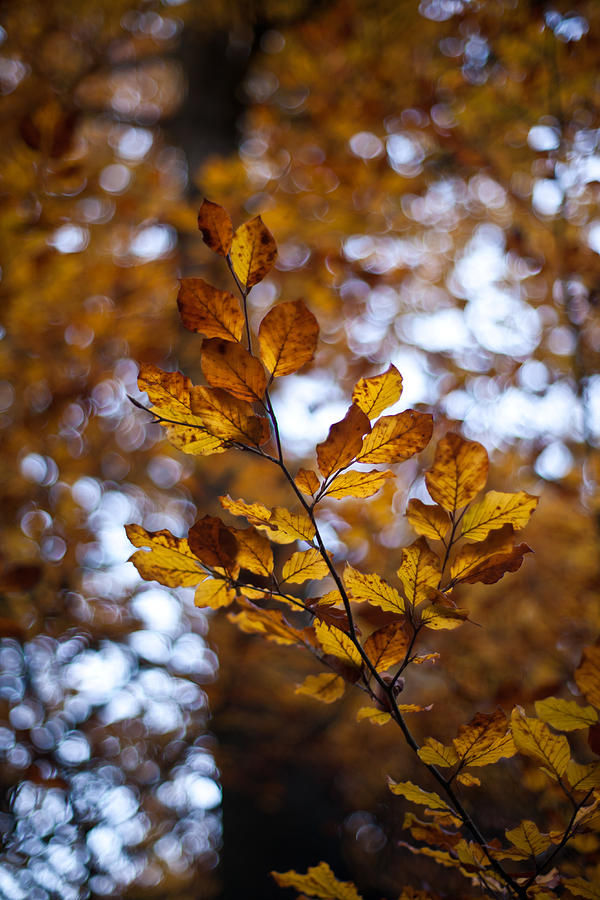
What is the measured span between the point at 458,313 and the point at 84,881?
3.05 meters

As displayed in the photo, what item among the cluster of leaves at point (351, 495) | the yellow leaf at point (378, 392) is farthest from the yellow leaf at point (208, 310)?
the yellow leaf at point (378, 392)

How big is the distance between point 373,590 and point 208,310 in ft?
1.13

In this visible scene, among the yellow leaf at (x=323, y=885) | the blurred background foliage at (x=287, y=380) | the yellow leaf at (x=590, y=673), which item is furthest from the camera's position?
the blurred background foliage at (x=287, y=380)

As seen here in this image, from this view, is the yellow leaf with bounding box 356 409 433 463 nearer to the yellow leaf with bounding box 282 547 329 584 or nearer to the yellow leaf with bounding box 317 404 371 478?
the yellow leaf with bounding box 317 404 371 478

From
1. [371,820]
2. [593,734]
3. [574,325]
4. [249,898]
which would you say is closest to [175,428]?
[593,734]

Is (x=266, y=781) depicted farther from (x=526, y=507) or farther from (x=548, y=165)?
(x=548, y=165)

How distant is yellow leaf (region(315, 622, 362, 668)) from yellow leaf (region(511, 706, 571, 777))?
0.57 feet

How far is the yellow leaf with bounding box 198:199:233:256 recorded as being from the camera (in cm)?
55

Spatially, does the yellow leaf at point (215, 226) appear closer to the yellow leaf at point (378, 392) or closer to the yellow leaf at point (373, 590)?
the yellow leaf at point (378, 392)

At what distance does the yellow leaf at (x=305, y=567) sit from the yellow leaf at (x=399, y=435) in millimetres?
125

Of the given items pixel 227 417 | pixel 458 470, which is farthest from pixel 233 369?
pixel 458 470

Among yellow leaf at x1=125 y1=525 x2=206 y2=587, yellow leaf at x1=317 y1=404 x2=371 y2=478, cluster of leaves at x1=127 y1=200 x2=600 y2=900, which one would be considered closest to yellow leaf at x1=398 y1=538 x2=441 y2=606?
cluster of leaves at x1=127 y1=200 x2=600 y2=900

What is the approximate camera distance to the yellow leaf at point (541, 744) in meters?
0.53

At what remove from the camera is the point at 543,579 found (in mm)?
2586
